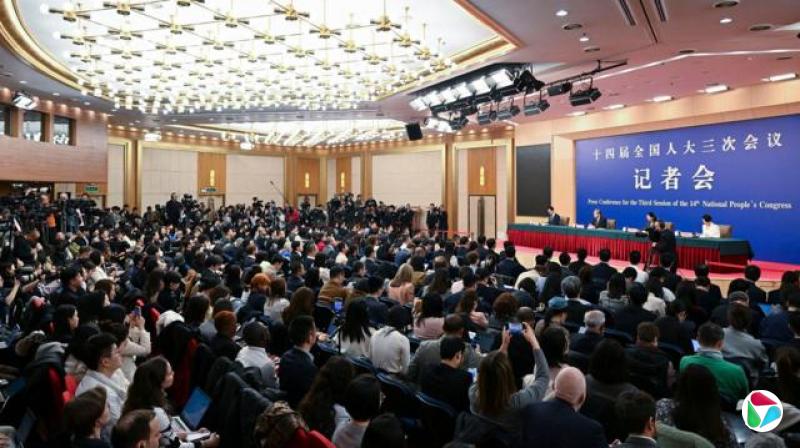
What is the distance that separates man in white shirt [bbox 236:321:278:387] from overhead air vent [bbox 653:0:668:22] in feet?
18.1

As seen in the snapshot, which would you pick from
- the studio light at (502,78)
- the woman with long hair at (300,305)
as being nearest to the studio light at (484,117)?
the studio light at (502,78)

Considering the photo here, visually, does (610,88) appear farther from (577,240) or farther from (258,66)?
(258,66)

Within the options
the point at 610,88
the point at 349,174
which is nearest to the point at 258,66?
the point at 610,88

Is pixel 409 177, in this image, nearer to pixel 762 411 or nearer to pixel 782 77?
pixel 782 77

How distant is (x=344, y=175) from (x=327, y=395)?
2356 cm

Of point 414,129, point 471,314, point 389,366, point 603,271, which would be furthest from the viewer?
point 414,129

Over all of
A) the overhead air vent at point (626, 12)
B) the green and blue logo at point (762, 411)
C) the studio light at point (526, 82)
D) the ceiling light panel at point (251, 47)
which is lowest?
the green and blue logo at point (762, 411)

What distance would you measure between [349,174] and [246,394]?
23.3 m

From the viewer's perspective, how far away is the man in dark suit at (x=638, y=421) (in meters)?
2.39

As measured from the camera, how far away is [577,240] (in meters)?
14.6

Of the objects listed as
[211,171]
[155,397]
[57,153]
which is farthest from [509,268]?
[211,171]

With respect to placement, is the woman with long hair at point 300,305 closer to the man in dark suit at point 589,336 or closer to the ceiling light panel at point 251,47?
the man in dark suit at point 589,336

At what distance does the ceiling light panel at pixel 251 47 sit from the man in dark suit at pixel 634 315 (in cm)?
417

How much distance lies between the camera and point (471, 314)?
16.3ft
